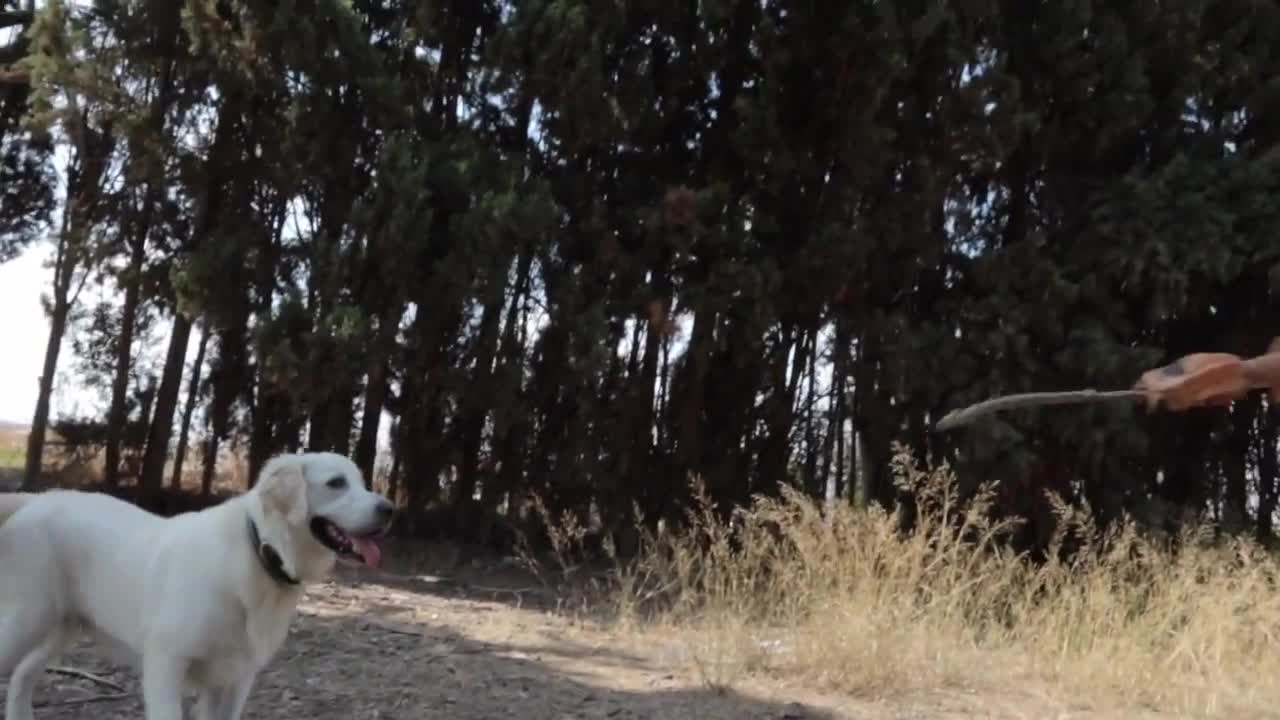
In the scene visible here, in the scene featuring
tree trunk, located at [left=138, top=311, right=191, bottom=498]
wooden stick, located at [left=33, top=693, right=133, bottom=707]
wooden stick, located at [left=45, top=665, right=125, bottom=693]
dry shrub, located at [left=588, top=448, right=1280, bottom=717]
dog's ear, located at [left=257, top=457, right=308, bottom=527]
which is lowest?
wooden stick, located at [left=33, top=693, right=133, bottom=707]

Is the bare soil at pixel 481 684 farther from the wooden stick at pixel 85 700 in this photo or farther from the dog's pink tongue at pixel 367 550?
the dog's pink tongue at pixel 367 550

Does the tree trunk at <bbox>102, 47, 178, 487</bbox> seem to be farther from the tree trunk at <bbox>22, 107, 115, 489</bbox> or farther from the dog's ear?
the dog's ear

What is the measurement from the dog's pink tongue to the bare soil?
49.9 inches

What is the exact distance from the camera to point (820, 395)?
1147 cm

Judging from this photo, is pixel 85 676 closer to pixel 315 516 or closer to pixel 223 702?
pixel 223 702

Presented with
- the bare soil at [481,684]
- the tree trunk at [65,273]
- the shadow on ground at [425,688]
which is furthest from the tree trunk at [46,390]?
the shadow on ground at [425,688]

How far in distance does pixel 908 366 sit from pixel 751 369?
162 centimetres

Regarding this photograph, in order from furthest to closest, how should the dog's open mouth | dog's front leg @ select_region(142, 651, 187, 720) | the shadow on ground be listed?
the shadow on ground < the dog's open mouth < dog's front leg @ select_region(142, 651, 187, 720)

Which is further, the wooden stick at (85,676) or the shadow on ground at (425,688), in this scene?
the wooden stick at (85,676)

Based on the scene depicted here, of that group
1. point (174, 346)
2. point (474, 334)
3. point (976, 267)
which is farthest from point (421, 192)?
point (976, 267)

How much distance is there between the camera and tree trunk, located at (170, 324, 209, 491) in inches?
467

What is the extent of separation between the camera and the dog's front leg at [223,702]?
4098mm

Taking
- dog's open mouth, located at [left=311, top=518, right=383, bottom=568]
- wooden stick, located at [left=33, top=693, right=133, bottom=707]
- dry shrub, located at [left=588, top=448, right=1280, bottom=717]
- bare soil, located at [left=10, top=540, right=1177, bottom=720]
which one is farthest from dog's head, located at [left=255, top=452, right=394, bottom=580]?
dry shrub, located at [left=588, top=448, right=1280, bottom=717]

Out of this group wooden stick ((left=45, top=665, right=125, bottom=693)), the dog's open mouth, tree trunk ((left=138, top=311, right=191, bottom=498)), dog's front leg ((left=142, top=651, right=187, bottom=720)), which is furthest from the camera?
tree trunk ((left=138, top=311, right=191, bottom=498))
